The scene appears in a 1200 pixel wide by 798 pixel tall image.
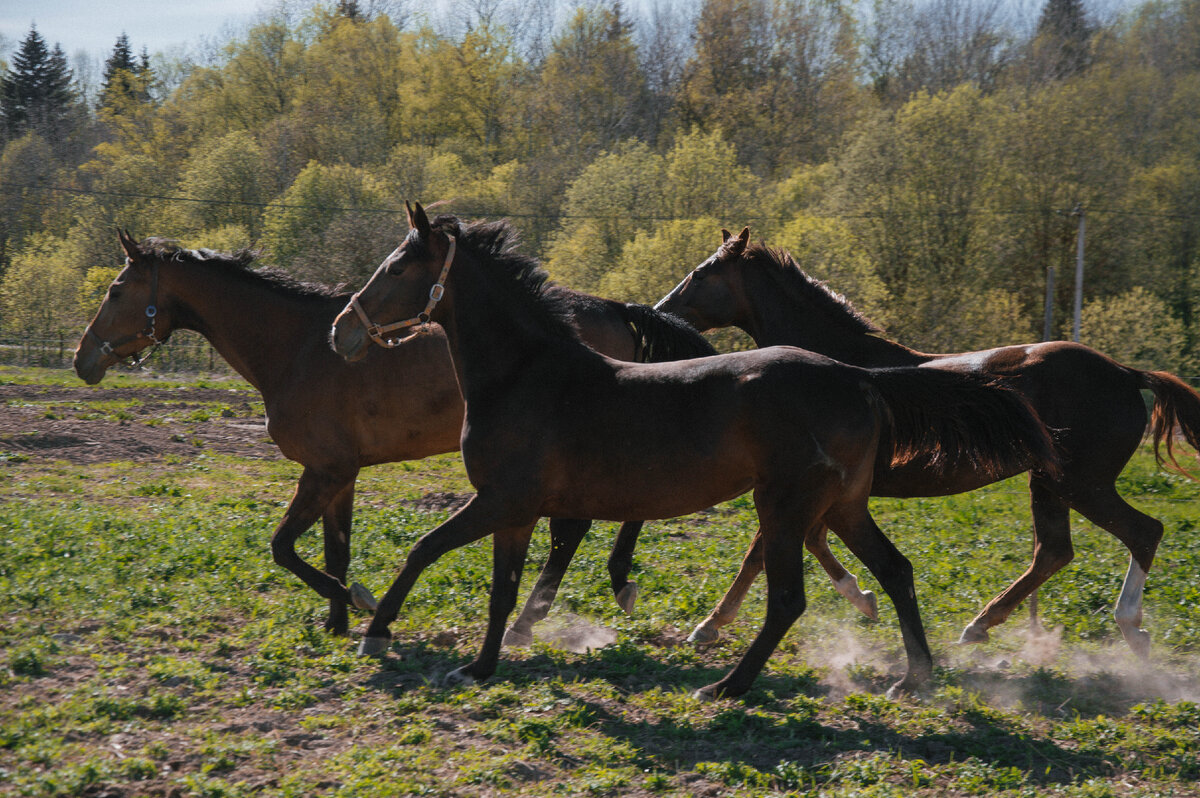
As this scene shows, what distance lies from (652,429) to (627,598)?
2134 millimetres

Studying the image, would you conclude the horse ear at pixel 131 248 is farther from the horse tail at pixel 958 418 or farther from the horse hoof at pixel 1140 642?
the horse hoof at pixel 1140 642

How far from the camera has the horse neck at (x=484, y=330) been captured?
5676mm

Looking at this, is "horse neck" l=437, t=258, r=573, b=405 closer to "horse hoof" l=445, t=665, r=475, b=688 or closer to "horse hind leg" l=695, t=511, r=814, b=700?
"horse hoof" l=445, t=665, r=475, b=688

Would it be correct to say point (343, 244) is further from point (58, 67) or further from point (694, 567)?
point (58, 67)

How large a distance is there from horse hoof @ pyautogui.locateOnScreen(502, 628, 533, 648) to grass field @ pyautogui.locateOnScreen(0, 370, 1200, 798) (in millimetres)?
161

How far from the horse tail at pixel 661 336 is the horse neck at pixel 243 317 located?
7.64 feet

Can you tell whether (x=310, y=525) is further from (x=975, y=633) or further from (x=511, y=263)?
(x=975, y=633)

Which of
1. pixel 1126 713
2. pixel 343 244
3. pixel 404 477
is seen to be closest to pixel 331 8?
pixel 343 244

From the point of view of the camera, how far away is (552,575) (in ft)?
22.2

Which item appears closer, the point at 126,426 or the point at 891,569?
the point at 891,569

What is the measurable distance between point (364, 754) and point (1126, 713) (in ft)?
13.1

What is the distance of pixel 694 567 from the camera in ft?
27.2

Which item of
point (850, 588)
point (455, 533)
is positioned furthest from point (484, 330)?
point (850, 588)

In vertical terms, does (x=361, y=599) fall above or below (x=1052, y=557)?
below
